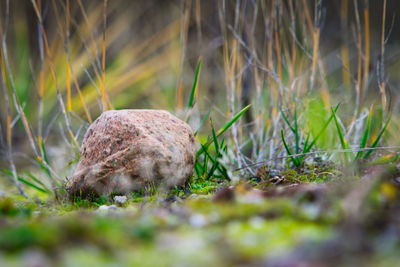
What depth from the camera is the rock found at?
1813 millimetres

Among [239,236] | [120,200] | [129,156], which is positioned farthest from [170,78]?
[239,236]

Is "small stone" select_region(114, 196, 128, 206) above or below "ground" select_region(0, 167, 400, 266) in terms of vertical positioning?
below

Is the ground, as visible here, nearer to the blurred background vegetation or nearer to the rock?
the rock

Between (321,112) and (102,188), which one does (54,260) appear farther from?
(321,112)

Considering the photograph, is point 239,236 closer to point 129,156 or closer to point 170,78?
point 129,156

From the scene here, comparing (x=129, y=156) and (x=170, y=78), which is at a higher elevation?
(x=170, y=78)

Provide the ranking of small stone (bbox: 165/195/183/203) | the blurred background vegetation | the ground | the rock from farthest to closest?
the blurred background vegetation, the rock, small stone (bbox: 165/195/183/203), the ground

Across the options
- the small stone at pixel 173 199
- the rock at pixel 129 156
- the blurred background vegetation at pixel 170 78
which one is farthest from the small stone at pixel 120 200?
the blurred background vegetation at pixel 170 78

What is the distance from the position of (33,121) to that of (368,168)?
3.47 m

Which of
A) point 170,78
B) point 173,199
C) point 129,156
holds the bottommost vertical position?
point 173,199

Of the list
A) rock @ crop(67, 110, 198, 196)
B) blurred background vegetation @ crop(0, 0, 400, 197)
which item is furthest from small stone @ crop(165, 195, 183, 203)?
blurred background vegetation @ crop(0, 0, 400, 197)

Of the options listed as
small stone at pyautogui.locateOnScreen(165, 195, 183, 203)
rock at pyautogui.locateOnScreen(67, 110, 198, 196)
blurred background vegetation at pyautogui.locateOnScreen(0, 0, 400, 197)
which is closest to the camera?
small stone at pyautogui.locateOnScreen(165, 195, 183, 203)

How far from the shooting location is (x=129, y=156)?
1.81 meters

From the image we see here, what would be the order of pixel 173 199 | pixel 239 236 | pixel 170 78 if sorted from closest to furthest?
pixel 239 236 → pixel 173 199 → pixel 170 78
